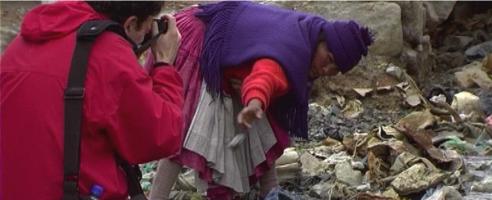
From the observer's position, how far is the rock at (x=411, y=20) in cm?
695

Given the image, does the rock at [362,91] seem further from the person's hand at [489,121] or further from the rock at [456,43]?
the rock at [456,43]

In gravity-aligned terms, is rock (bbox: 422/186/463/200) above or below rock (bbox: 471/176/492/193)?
above

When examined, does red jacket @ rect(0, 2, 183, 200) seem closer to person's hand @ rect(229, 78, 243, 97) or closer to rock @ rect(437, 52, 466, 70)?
person's hand @ rect(229, 78, 243, 97)

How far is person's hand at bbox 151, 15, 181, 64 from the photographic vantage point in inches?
94.7

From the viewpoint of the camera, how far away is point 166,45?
2426 millimetres

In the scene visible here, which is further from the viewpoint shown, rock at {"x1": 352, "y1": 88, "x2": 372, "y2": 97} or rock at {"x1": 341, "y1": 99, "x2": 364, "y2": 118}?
rock at {"x1": 352, "y1": 88, "x2": 372, "y2": 97}

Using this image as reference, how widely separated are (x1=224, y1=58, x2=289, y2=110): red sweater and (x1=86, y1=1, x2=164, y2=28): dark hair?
781 millimetres

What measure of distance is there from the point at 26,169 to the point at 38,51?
1.08ft

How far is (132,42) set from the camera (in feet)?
7.54

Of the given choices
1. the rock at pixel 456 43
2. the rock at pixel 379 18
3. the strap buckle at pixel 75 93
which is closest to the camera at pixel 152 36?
the strap buckle at pixel 75 93

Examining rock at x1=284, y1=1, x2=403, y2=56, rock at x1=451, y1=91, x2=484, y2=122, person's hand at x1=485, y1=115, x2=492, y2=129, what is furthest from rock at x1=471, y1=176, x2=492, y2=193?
rock at x1=284, y1=1, x2=403, y2=56

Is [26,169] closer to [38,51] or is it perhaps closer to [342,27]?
[38,51]

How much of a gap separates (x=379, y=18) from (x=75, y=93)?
191 inches

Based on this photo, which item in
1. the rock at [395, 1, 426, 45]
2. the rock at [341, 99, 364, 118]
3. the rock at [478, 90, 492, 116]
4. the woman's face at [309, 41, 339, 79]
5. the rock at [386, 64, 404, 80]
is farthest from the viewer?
the rock at [395, 1, 426, 45]
